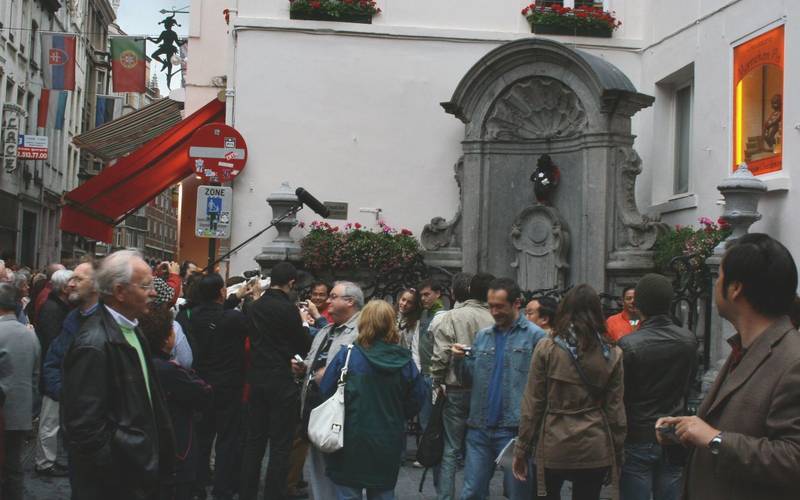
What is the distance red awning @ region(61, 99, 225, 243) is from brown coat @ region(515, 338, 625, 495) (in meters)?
13.2

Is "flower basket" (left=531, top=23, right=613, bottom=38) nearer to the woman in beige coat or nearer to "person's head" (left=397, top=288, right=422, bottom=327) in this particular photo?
"person's head" (left=397, top=288, right=422, bottom=327)

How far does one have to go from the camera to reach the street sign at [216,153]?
13.9 meters

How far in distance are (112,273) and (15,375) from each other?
2984 millimetres

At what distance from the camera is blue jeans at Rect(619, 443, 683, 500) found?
6.45 metres

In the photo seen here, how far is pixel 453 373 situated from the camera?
7.86 metres

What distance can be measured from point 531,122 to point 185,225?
9304 mm

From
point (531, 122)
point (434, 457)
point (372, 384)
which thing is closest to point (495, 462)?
point (434, 457)

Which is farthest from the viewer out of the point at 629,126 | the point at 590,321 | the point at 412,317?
the point at 629,126

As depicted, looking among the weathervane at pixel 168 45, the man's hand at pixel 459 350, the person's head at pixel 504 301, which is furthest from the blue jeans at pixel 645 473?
the weathervane at pixel 168 45

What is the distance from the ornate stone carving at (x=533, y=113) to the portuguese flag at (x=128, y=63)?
40.0 ft

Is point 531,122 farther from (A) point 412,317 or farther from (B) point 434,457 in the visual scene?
(B) point 434,457

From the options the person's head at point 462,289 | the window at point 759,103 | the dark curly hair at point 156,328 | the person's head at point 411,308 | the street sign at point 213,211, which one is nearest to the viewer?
the dark curly hair at point 156,328

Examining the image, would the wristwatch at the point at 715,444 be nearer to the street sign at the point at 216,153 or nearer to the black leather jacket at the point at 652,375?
the black leather jacket at the point at 652,375

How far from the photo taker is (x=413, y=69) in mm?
17141
